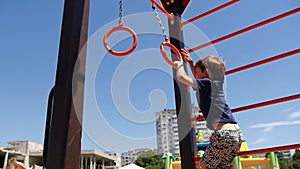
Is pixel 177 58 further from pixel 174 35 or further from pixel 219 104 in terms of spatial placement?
pixel 219 104

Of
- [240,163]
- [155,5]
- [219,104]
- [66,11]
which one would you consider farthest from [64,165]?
[240,163]

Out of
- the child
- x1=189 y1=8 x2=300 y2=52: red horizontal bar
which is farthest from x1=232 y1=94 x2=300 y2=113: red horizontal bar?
x1=189 y1=8 x2=300 y2=52: red horizontal bar

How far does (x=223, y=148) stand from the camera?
63.5 inches

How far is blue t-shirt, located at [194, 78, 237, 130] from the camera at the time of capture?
1.71m

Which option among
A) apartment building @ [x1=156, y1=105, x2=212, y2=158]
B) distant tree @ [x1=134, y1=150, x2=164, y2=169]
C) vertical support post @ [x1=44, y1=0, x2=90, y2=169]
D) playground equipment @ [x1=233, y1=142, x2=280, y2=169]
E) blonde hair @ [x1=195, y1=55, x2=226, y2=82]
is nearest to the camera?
vertical support post @ [x1=44, y1=0, x2=90, y2=169]

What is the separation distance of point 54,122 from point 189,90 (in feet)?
4.07

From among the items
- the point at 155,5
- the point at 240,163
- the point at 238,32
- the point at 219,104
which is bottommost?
the point at 240,163

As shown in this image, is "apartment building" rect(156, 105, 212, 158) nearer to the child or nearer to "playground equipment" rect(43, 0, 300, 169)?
the child

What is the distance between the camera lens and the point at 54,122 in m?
1.28

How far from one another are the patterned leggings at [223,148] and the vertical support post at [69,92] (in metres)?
0.82

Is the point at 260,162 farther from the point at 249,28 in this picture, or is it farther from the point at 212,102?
the point at 212,102

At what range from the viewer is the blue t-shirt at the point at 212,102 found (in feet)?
5.60

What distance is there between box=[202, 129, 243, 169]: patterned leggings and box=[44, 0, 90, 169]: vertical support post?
817 mm

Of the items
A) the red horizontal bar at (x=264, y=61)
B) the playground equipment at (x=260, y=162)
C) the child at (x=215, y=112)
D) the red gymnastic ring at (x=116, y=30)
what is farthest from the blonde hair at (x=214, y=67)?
the playground equipment at (x=260, y=162)
